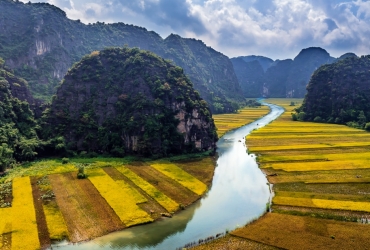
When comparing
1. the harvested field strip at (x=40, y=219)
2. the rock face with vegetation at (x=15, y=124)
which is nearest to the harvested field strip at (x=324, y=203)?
the harvested field strip at (x=40, y=219)

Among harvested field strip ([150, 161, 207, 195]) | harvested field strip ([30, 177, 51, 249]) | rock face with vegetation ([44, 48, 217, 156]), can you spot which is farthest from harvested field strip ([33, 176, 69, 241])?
rock face with vegetation ([44, 48, 217, 156])

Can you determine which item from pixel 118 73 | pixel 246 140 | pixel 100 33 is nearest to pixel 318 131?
pixel 246 140

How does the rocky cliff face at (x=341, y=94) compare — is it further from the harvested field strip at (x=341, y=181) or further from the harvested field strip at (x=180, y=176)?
the harvested field strip at (x=180, y=176)

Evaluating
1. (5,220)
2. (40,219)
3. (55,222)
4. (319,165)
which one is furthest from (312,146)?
(5,220)

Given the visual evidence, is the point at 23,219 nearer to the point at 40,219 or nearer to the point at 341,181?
the point at 40,219

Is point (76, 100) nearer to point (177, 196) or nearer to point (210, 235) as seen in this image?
point (177, 196)

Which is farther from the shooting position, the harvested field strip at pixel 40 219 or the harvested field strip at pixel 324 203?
the harvested field strip at pixel 324 203

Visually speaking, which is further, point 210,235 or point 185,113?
point 185,113
